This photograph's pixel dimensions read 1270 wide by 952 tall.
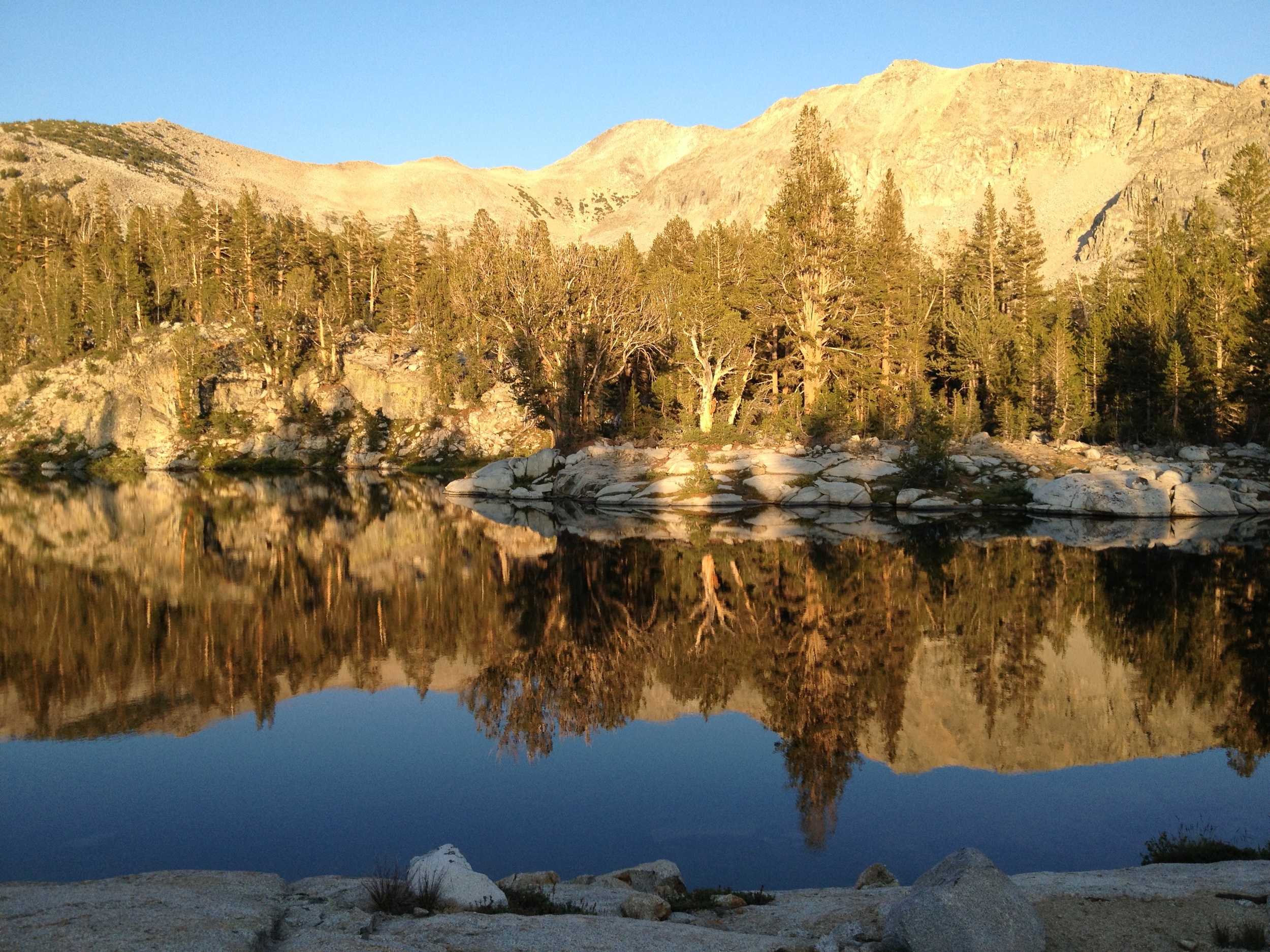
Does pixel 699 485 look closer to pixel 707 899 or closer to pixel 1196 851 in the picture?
pixel 1196 851

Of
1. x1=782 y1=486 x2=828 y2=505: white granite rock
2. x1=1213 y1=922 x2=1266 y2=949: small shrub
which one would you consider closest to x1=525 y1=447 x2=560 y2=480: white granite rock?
x1=782 y1=486 x2=828 y2=505: white granite rock

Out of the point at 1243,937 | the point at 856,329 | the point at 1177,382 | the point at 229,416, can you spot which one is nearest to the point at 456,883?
the point at 1243,937

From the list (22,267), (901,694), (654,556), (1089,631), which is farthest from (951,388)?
(22,267)

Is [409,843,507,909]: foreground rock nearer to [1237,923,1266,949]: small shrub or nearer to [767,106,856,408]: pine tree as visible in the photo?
[1237,923,1266,949]: small shrub

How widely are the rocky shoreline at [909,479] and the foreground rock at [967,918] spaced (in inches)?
1696

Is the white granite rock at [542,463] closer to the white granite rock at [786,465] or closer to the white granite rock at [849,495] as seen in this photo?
the white granite rock at [786,465]

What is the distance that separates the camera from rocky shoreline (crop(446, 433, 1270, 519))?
45.9 m

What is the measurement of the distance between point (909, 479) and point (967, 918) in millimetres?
46834

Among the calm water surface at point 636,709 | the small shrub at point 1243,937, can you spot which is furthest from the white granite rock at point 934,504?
the small shrub at point 1243,937

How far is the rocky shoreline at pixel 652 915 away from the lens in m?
7.36

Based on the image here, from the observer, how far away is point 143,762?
15.2 m

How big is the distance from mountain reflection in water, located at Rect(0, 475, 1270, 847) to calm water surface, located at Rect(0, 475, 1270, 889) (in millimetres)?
111

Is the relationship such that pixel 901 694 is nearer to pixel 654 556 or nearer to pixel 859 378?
pixel 654 556

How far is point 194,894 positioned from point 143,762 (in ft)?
24.8
